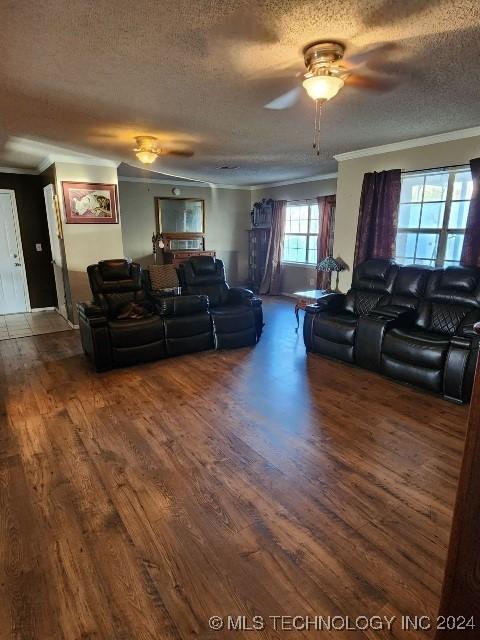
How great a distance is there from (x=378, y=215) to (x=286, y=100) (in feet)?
7.45

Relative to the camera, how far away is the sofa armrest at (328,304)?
411 cm

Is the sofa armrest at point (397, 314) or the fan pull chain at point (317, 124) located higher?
the fan pull chain at point (317, 124)

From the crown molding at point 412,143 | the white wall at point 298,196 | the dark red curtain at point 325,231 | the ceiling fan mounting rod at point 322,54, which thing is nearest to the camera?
the ceiling fan mounting rod at point 322,54

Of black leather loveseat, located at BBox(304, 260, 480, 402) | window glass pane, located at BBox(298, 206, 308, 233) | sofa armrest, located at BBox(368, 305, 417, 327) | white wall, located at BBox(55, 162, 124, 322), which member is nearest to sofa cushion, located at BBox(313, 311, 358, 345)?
black leather loveseat, located at BBox(304, 260, 480, 402)

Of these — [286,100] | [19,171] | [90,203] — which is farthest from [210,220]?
[286,100]

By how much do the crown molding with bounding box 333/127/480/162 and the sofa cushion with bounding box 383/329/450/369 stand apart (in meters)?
2.08

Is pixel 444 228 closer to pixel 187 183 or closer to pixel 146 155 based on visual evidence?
pixel 146 155

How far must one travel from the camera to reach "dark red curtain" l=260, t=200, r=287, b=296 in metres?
7.55

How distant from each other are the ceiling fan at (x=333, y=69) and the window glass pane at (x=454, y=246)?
7.06 feet

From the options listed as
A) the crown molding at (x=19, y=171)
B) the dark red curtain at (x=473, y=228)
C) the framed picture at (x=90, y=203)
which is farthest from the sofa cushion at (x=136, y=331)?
the crown molding at (x=19, y=171)

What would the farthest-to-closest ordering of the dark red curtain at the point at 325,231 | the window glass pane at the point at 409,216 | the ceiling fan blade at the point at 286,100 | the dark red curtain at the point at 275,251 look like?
1. the dark red curtain at the point at 275,251
2. the dark red curtain at the point at 325,231
3. the window glass pane at the point at 409,216
4. the ceiling fan blade at the point at 286,100

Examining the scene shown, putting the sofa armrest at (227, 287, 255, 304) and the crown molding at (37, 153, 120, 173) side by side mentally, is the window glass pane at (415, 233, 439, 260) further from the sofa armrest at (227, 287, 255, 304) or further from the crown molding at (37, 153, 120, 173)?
the crown molding at (37, 153, 120, 173)

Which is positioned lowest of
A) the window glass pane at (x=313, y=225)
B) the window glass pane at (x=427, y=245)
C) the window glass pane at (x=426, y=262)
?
the window glass pane at (x=426, y=262)

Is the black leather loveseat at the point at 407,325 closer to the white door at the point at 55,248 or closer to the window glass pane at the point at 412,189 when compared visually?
the window glass pane at the point at 412,189
